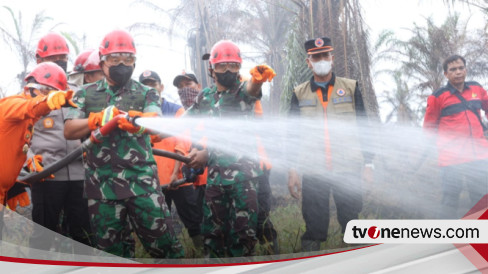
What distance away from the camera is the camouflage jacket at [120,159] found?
9.53 feet

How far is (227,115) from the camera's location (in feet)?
11.7

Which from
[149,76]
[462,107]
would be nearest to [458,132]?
[462,107]

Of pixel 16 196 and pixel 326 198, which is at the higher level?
pixel 16 196

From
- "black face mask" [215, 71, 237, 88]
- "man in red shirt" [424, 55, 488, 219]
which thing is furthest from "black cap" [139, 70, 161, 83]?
"man in red shirt" [424, 55, 488, 219]

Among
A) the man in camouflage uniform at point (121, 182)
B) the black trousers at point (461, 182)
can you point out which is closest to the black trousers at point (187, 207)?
the man in camouflage uniform at point (121, 182)

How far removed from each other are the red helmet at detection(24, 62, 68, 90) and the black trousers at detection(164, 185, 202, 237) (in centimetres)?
160

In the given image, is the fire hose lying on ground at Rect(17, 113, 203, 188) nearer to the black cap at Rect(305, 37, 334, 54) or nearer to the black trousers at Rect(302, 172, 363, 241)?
the black trousers at Rect(302, 172, 363, 241)

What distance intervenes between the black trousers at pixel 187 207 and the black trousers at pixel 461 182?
7.28 feet

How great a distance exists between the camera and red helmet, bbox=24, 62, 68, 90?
3160 mm

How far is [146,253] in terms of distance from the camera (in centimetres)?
309

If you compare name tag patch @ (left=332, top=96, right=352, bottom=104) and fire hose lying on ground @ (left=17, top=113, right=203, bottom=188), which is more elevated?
name tag patch @ (left=332, top=96, right=352, bottom=104)

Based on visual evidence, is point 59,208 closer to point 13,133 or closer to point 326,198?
point 13,133

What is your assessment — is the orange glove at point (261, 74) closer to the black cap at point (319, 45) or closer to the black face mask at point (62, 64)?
the black cap at point (319, 45)

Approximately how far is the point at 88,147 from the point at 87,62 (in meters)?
1.28
